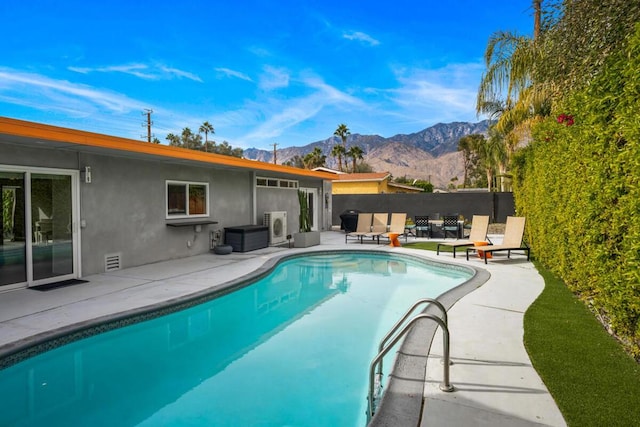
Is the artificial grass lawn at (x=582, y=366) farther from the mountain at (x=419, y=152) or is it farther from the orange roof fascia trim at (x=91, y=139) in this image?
the mountain at (x=419, y=152)

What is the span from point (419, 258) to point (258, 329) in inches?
259

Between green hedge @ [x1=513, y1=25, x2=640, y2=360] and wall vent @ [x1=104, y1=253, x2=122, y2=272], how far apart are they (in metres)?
9.29

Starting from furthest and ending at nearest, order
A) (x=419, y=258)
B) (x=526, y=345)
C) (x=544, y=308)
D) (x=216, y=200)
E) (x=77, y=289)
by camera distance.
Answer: (x=216, y=200) → (x=419, y=258) → (x=77, y=289) → (x=544, y=308) → (x=526, y=345)

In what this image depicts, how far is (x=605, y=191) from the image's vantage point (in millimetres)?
4219

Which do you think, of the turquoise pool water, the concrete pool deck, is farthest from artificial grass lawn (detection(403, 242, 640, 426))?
the turquoise pool water

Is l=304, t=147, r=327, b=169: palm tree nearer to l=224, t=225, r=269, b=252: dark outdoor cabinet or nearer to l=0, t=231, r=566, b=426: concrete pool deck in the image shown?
l=224, t=225, r=269, b=252: dark outdoor cabinet

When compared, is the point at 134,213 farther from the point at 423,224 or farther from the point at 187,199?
the point at 423,224

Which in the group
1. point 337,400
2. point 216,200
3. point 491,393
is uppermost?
point 216,200

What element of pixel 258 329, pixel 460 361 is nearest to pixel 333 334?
pixel 258 329

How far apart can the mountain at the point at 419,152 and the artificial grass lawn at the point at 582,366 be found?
11326 cm

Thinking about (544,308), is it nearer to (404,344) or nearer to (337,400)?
(404,344)

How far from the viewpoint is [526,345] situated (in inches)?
175

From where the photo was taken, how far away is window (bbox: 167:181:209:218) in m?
11.2

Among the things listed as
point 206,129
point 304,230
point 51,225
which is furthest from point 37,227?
point 206,129
